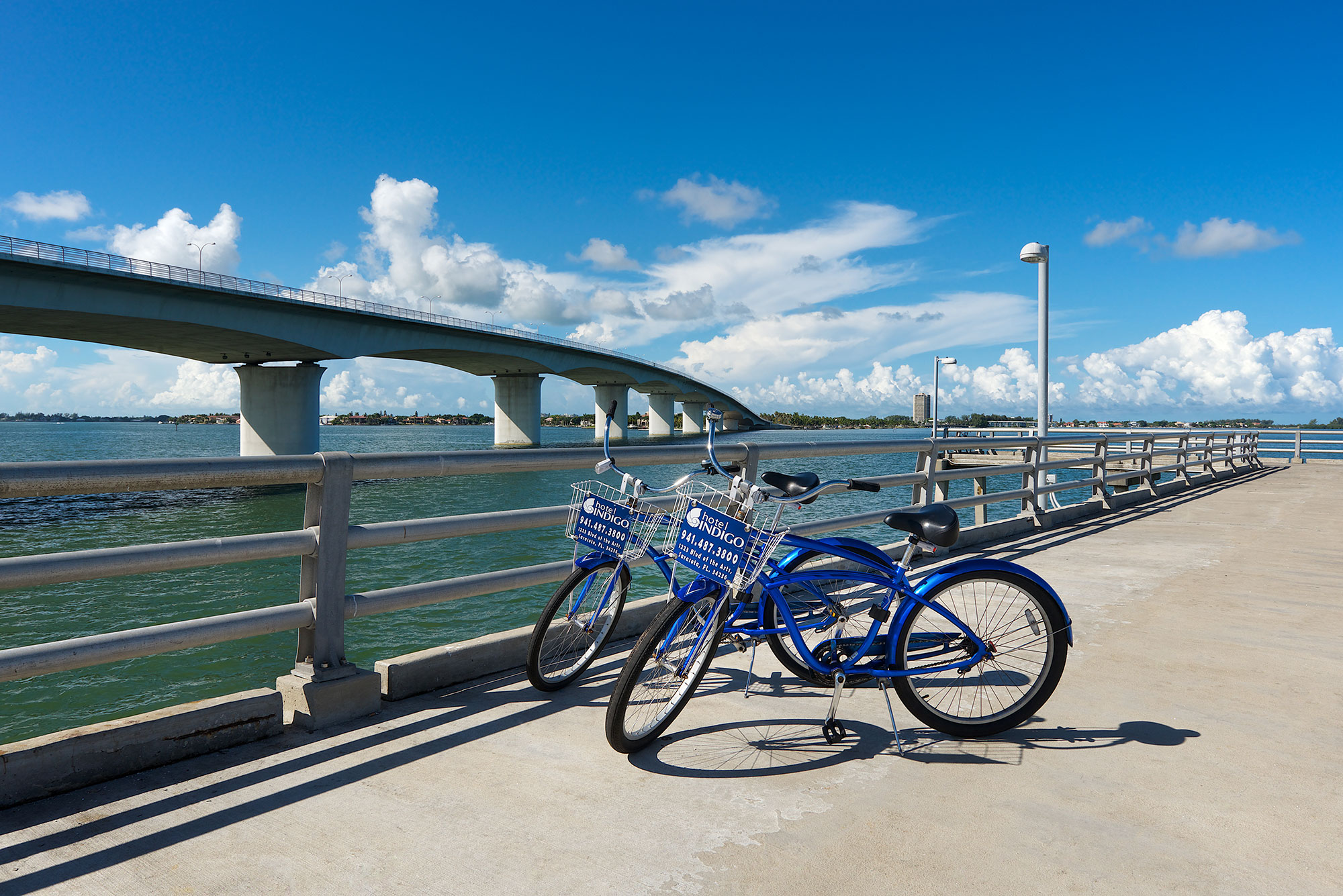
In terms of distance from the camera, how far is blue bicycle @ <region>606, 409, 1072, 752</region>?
9.99 ft

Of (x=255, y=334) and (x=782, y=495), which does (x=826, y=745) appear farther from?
(x=255, y=334)

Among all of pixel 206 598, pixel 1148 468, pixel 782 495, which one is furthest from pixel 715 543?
pixel 1148 468

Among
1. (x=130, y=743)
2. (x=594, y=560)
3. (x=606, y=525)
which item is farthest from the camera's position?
(x=594, y=560)

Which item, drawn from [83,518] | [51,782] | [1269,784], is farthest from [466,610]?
[83,518]

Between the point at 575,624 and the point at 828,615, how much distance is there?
4.56 feet

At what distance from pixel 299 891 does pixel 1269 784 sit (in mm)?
3478

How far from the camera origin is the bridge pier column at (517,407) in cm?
5928

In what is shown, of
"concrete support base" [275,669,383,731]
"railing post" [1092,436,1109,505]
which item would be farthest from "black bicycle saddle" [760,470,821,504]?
"railing post" [1092,436,1109,505]

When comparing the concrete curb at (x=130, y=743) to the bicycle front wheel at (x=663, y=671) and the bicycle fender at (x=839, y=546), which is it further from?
the bicycle fender at (x=839, y=546)

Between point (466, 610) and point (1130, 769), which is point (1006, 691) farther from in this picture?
point (466, 610)

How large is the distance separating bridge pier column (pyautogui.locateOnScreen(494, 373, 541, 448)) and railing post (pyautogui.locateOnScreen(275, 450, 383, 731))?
5626cm

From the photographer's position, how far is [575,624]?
159 inches

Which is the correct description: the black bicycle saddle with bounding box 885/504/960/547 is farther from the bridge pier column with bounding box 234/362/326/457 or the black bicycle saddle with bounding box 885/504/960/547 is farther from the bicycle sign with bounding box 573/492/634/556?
the bridge pier column with bounding box 234/362/326/457

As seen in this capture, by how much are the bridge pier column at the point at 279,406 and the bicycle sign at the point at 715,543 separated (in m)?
37.9
